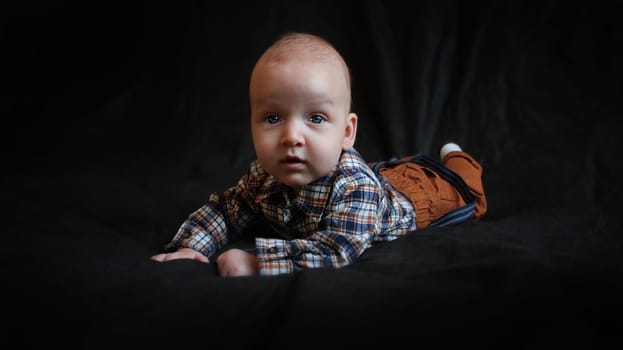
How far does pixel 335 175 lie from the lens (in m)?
1.10

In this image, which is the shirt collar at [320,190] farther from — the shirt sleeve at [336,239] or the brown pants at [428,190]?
the brown pants at [428,190]

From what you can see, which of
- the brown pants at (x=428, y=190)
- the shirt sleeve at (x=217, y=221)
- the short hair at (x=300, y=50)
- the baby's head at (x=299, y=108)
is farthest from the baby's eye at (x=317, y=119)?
the brown pants at (x=428, y=190)

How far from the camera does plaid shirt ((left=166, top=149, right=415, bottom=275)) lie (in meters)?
0.96

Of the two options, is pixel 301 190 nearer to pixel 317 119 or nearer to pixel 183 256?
pixel 317 119

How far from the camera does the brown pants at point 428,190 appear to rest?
1313 mm

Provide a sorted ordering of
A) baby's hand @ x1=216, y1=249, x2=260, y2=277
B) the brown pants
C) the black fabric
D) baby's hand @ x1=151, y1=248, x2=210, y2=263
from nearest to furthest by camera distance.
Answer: the black fabric < baby's hand @ x1=216, y1=249, x2=260, y2=277 < baby's hand @ x1=151, y1=248, x2=210, y2=263 < the brown pants

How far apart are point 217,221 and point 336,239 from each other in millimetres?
346

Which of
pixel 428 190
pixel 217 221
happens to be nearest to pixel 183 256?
pixel 217 221

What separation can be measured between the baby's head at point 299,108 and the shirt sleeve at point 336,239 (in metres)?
0.08

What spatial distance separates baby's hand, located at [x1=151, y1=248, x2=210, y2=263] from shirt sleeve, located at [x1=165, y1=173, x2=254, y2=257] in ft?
0.06

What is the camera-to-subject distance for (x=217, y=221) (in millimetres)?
1200

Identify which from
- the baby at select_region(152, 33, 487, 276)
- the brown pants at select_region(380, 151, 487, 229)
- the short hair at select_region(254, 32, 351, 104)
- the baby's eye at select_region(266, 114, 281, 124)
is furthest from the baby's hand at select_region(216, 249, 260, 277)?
the brown pants at select_region(380, 151, 487, 229)

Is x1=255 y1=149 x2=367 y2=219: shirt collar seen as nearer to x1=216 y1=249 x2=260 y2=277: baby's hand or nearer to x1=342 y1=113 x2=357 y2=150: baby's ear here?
x1=342 y1=113 x2=357 y2=150: baby's ear

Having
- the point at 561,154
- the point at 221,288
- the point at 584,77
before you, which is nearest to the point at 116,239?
the point at 221,288
